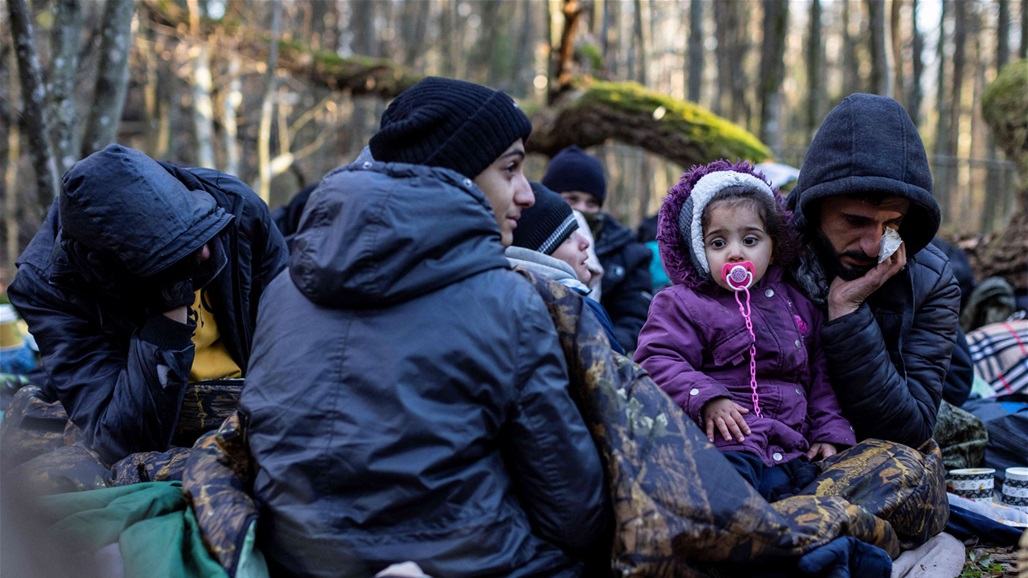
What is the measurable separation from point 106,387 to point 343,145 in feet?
57.2

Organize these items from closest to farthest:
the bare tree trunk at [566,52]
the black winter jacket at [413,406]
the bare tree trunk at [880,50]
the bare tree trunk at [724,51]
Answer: the black winter jacket at [413,406]
the bare tree trunk at [880,50]
the bare tree trunk at [566,52]
the bare tree trunk at [724,51]

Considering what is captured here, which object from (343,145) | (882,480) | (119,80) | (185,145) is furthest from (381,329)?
(343,145)

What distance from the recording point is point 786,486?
273 cm

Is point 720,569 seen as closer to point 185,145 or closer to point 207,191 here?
point 207,191

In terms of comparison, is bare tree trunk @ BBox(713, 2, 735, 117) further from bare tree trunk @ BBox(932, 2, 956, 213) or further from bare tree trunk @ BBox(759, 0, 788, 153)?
bare tree trunk @ BBox(759, 0, 788, 153)

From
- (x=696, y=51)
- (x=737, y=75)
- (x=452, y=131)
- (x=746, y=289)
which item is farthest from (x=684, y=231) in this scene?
(x=737, y=75)

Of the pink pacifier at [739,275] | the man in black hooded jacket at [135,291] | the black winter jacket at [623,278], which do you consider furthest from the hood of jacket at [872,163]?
the black winter jacket at [623,278]

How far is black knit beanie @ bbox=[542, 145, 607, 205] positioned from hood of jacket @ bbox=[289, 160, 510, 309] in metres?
3.75

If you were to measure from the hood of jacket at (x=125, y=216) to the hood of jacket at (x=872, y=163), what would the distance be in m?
2.21

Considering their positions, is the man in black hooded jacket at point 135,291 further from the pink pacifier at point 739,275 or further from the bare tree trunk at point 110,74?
the bare tree trunk at point 110,74

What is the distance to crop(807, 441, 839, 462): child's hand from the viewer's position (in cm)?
296

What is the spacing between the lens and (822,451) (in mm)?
2971

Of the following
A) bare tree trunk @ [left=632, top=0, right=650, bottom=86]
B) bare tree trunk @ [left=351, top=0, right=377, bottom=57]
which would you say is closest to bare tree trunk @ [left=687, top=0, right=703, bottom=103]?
bare tree trunk @ [left=632, top=0, right=650, bottom=86]

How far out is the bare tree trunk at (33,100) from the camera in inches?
195
